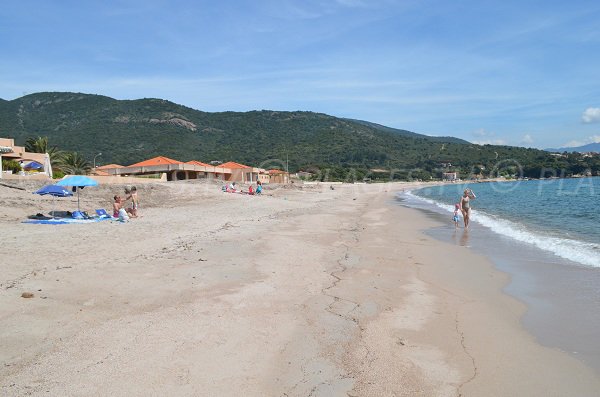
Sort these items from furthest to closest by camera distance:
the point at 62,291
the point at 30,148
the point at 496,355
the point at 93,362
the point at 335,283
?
the point at 30,148 < the point at 335,283 < the point at 62,291 < the point at 496,355 < the point at 93,362

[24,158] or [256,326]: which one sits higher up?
[24,158]

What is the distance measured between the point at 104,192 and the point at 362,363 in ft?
71.9

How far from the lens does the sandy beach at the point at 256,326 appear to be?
12.1 ft

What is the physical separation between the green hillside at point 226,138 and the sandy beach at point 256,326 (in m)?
75.0

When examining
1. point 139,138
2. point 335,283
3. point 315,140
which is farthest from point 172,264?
point 315,140

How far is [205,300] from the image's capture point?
5750mm

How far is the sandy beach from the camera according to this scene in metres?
3.70

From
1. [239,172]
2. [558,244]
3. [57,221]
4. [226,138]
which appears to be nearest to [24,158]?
[239,172]

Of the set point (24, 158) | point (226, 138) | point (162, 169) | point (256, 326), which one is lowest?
point (256, 326)

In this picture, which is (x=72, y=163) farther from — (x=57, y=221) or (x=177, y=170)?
(x=57, y=221)

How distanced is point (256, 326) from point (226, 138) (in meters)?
108

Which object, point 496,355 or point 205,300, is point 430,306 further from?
point 205,300

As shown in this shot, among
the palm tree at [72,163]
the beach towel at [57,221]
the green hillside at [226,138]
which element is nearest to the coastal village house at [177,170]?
the palm tree at [72,163]

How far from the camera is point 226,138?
110m
